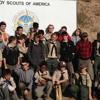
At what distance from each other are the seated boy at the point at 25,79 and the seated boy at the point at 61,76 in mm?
710

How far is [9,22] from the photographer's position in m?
11.0

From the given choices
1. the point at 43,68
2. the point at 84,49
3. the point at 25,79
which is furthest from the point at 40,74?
the point at 84,49

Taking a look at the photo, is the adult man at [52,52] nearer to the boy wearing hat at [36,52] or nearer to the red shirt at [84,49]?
the boy wearing hat at [36,52]

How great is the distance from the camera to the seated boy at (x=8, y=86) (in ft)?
27.9

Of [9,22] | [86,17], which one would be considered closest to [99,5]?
[86,17]

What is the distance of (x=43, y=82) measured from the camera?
29.3ft

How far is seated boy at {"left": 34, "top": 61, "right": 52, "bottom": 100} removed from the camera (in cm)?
890

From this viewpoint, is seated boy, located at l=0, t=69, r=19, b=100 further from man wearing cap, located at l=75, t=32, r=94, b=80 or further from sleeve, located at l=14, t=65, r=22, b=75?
man wearing cap, located at l=75, t=32, r=94, b=80

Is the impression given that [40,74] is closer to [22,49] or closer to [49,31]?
[22,49]

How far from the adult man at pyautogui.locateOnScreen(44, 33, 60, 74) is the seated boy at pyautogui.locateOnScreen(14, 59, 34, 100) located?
0.72 metres

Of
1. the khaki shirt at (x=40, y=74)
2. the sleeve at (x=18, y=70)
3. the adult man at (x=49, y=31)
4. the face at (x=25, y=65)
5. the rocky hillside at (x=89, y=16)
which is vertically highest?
the rocky hillside at (x=89, y=16)

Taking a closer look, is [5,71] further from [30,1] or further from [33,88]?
[30,1]

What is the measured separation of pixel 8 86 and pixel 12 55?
3.21ft

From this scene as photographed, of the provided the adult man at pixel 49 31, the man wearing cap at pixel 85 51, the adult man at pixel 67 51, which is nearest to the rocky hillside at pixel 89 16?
the adult man at pixel 49 31
